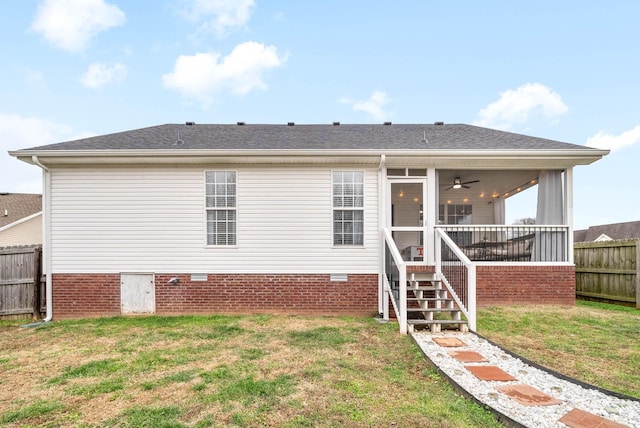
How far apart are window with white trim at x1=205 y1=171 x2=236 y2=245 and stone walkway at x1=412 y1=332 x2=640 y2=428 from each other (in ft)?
13.7

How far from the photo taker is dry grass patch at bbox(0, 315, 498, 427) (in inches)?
101

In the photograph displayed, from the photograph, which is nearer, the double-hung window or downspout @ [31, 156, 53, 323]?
downspout @ [31, 156, 53, 323]

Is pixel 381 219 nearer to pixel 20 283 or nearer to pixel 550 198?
pixel 550 198

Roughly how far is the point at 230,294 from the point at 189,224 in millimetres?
1647

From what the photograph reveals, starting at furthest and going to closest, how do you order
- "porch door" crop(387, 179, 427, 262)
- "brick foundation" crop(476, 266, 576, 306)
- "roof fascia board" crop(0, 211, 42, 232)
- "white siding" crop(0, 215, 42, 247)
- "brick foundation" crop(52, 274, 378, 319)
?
1. "white siding" crop(0, 215, 42, 247)
2. "roof fascia board" crop(0, 211, 42, 232)
3. "porch door" crop(387, 179, 427, 262)
4. "brick foundation" crop(476, 266, 576, 306)
5. "brick foundation" crop(52, 274, 378, 319)

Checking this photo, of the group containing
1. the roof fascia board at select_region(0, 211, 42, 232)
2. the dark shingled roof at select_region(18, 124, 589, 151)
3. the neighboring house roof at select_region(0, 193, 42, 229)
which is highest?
the dark shingled roof at select_region(18, 124, 589, 151)

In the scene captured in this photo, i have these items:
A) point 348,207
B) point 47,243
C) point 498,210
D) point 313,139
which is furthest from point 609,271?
point 47,243

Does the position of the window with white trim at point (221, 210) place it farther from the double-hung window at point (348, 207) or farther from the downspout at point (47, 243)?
the downspout at point (47, 243)

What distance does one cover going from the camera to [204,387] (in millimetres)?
3080

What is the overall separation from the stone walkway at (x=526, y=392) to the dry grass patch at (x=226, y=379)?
208 mm

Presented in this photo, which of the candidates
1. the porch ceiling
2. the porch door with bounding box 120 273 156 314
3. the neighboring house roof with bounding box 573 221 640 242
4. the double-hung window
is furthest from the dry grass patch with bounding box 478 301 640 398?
the neighboring house roof with bounding box 573 221 640 242

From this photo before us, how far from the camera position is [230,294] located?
6.26 metres

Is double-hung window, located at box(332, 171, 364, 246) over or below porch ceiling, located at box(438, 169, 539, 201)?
below

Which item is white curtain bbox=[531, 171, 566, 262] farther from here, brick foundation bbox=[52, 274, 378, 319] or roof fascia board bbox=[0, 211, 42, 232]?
roof fascia board bbox=[0, 211, 42, 232]
